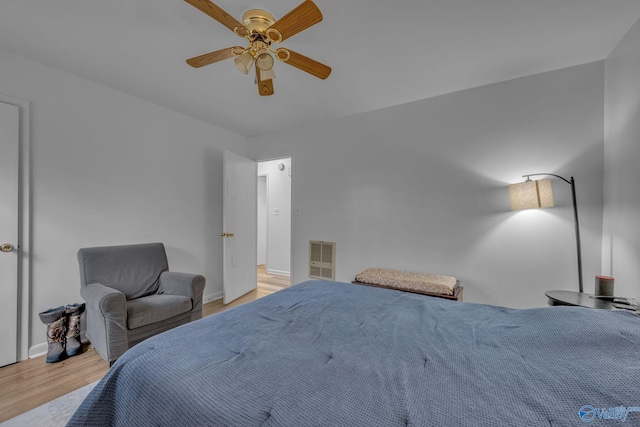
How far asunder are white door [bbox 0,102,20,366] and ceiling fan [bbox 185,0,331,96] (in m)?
1.70

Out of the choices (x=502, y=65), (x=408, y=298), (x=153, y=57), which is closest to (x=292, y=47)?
(x=153, y=57)

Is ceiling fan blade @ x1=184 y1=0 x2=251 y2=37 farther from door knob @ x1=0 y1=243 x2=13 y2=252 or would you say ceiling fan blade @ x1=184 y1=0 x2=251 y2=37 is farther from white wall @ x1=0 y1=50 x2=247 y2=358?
door knob @ x1=0 y1=243 x2=13 y2=252

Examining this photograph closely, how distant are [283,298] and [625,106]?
2802 millimetres

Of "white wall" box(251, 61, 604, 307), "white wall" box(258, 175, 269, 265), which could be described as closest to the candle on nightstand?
"white wall" box(251, 61, 604, 307)

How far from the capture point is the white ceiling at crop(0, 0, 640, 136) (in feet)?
5.28

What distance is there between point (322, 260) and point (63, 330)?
262cm

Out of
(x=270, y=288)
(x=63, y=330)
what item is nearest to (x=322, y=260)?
(x=270, y=288)

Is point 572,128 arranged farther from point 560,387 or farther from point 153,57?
point 153,57

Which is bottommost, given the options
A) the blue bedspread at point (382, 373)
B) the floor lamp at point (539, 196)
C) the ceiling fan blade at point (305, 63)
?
the blue bedspread at point (382, 373)

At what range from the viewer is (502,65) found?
220cm

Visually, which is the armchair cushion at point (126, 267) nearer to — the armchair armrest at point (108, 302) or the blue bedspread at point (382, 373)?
the armchair armrest at point (108, 302)

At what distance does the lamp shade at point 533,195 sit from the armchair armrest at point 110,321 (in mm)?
3352

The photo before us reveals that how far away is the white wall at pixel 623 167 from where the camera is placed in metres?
1.73

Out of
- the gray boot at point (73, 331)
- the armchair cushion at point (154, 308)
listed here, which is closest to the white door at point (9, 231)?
the gray boot at point (73, 331)
